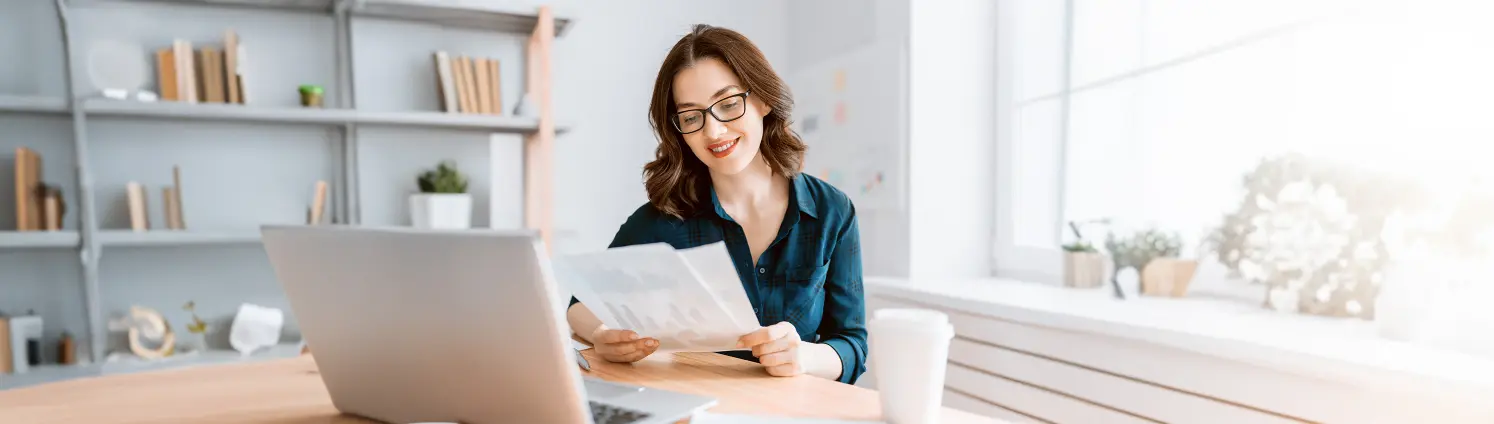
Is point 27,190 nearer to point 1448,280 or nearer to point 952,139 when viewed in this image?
point 952,139

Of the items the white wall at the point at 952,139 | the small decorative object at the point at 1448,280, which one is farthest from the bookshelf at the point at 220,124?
the small decorative object at the point at 1448,280

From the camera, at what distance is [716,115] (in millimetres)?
1120

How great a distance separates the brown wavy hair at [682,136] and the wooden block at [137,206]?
1649mm

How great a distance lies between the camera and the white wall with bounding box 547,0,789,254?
2824mm

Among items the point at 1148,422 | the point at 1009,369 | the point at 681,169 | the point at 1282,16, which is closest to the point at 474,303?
the point at 681,169

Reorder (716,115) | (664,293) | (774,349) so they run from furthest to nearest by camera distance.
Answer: (716,115)
(774,349)
(664,293)

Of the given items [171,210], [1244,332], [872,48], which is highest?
[872,48]

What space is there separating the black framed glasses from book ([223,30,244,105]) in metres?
1.68

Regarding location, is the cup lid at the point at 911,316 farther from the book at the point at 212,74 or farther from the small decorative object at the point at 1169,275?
the book at the point at 212,74

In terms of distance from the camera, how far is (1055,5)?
232cm

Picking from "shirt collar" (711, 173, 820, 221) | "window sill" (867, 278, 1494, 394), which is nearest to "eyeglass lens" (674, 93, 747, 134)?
"shirt collar" (711, 173, 820, 221)

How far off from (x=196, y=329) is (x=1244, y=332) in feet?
8.53

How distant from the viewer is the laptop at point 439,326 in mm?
590

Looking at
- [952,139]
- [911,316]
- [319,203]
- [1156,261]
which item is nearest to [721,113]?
[911,316]
